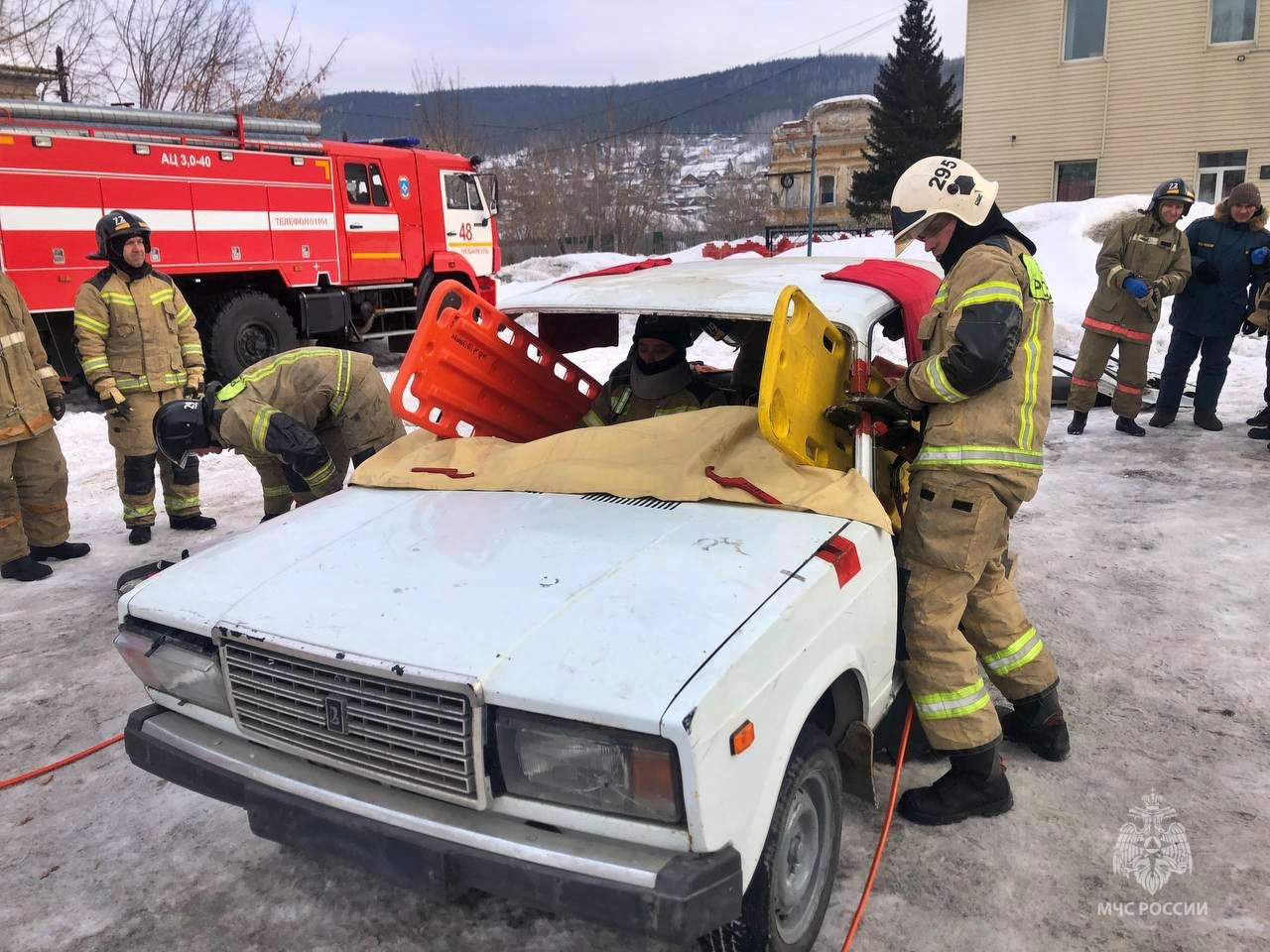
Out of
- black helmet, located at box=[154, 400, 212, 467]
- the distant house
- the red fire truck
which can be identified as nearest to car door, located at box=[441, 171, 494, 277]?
the red fire truck

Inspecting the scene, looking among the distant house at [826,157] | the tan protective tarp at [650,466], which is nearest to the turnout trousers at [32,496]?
the tan protective tarp at [650,466]

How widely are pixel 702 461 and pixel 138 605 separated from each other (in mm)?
1637

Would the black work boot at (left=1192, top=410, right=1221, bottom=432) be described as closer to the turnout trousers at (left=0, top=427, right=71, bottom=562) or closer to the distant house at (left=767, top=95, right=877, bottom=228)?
the turnout trousers at (left=0, top=427, right=71, bottom=562)

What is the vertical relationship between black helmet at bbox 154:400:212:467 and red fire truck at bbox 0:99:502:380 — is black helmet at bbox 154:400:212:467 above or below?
below

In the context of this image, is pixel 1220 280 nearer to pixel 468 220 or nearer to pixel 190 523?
pixel 190 523

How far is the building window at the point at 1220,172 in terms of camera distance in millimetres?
18250

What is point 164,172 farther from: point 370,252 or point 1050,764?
point 1050,764

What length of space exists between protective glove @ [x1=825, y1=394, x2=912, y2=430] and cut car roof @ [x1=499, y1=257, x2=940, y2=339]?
23 centimetres

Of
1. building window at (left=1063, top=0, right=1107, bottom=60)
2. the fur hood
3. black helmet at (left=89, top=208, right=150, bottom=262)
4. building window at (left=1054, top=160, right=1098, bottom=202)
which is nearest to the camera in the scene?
black helmet at (left=89, top=208, right=150, bottom=262)

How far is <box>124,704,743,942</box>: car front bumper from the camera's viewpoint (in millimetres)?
1718

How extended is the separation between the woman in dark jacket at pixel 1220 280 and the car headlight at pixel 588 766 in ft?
23.1

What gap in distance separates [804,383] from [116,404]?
469 cm

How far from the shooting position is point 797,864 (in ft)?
7.27

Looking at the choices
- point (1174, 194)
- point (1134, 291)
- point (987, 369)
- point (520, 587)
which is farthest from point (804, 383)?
point (1174, 194)
